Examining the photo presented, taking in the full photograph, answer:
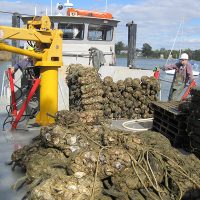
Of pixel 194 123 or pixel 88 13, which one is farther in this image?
pixel 88 13

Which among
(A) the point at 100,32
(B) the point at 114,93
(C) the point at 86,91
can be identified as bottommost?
(B) the point at 114,93

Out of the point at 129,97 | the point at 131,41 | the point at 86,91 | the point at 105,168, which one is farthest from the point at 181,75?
the point at 105,168

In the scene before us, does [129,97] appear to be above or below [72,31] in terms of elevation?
below

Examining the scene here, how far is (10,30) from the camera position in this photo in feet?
22.9

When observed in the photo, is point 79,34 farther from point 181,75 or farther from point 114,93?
point 181,75

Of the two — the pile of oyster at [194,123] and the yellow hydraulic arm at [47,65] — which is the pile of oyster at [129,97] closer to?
the yellow hydraulic arm at [47,65]

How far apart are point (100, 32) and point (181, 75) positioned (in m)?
5.47

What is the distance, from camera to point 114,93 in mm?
9227

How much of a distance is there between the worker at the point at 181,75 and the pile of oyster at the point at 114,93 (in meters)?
0.46

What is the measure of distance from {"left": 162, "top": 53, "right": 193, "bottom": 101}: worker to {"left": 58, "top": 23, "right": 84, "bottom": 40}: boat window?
466 centimetres

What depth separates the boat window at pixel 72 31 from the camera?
42.7ft

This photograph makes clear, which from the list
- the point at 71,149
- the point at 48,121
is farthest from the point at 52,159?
the point at 48,121

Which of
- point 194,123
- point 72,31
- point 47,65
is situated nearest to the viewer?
point 194,123

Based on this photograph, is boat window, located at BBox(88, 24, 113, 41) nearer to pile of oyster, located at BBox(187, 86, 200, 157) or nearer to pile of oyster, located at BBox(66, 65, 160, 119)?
pile of oyster, located at BBox(66, 65, 160, 119)
